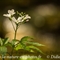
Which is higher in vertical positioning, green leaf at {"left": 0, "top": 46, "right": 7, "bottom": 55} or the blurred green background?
the blurred green background

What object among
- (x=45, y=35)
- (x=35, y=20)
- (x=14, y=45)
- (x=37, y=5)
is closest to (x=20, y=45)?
(x=14, y=45)

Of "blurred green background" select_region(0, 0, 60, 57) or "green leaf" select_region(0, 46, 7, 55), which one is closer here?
"green leaf" select_region(0, 46, 7, 55)

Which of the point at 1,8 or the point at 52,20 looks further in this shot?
the point at 1,8

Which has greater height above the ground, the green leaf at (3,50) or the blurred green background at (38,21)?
the blurred green background at (38,21)

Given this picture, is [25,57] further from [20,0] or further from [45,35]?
[20,0]

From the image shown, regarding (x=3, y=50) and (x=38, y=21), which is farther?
(x=38, y=21)

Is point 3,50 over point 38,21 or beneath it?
beneath

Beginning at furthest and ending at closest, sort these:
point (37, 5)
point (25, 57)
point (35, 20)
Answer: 1. point (37, 5)
2. point (35, 20)
3. point (25, 57)

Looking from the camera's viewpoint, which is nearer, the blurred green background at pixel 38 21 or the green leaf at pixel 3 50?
the green leaf at pixel 3 50
